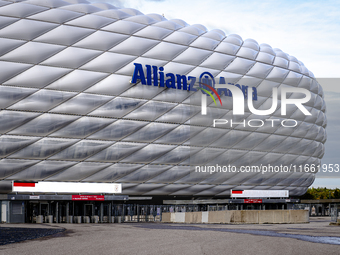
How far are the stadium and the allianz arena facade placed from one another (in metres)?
0.07

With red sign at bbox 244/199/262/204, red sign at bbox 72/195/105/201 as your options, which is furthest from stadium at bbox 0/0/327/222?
red sign at bbox 244/199/262/204

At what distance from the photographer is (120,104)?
31781mm

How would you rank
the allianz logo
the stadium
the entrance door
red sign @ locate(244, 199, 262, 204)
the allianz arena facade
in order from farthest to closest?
red sign @ locate(244, 199, 262, 204) → the allianz logo → the entrance door → the stadium → the allianz arena facade

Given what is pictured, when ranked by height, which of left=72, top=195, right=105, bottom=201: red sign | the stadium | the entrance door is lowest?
the entrance door

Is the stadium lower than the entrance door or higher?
higher

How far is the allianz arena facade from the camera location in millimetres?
29656

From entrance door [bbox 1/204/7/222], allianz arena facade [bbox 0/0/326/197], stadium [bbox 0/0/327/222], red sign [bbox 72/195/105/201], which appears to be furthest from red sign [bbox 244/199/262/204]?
entrance door [bbox 1/204/7/222]

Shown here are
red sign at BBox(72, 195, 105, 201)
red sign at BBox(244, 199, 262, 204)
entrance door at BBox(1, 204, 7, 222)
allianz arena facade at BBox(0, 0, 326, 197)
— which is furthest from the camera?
red sign at BBox(244, 199, 262, 204)

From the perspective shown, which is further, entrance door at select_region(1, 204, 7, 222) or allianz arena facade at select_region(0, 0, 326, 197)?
entrance door at select_region(1, 204, 7, 222)

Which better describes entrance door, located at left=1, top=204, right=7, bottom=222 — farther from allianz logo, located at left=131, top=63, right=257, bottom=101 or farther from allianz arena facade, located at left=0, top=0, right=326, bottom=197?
allianz logo, located at left=131, top=63, right=257, bottom=101

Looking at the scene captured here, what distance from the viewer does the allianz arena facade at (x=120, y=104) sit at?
2966 centimetres

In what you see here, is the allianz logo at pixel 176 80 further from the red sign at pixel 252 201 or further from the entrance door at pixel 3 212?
the entrance door at pixel 3 212

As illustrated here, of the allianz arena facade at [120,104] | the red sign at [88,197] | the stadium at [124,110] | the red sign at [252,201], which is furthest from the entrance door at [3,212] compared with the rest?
the red sign at [252,201]

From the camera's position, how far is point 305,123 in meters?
41.2
